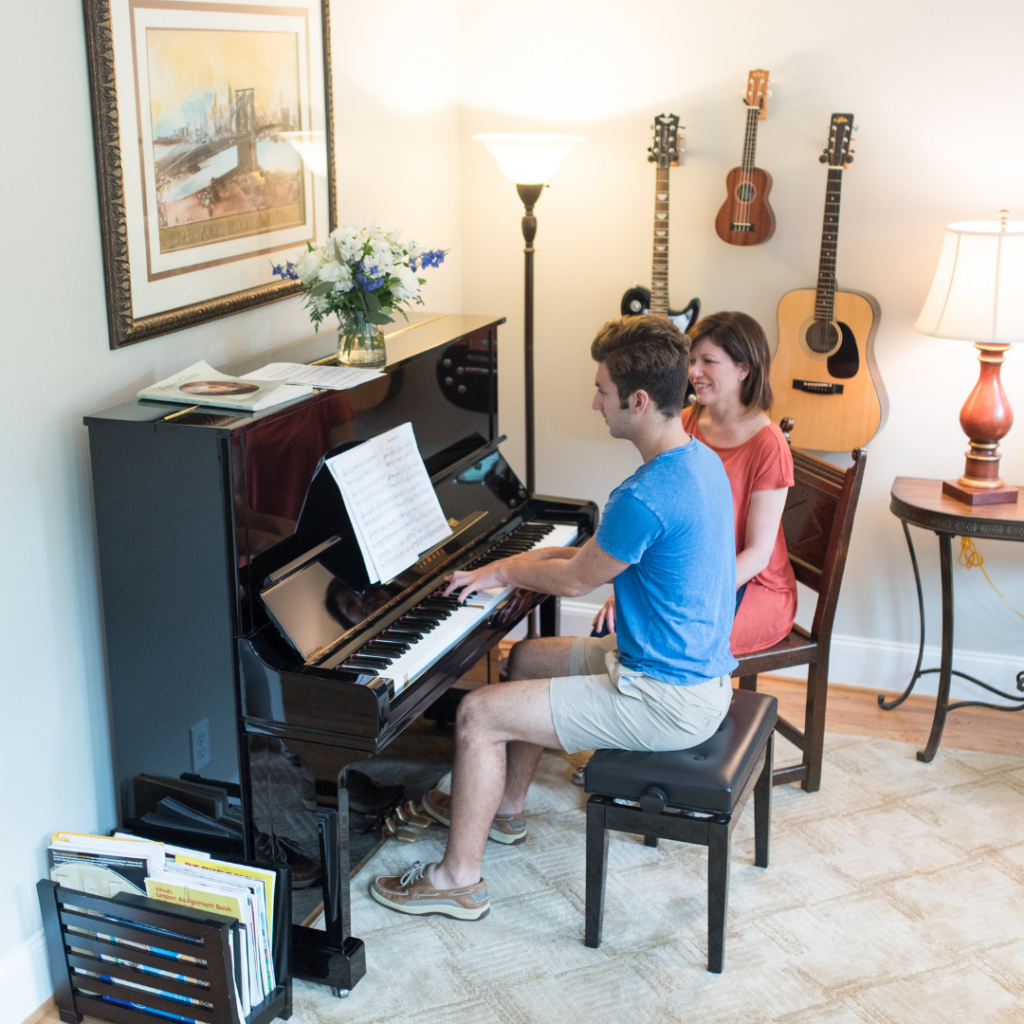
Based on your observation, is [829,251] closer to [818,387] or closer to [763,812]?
[818,387]

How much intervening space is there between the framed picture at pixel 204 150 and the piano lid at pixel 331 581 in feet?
1.63

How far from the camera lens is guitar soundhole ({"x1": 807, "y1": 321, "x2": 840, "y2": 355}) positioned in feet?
10.8

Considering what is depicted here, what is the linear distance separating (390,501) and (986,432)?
5.71 ft

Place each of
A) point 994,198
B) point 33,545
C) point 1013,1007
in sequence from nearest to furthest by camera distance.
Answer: point 33,545
point 1013,1007
point 994,198

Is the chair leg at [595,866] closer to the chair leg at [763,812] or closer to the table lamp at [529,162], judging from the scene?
the chair leg at [763,812]

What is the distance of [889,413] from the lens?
339cm

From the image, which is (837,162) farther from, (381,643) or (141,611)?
(141,611)

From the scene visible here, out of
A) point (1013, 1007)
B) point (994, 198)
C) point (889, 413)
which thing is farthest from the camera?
point (889, 413)

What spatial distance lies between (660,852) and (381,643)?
98 centimetres

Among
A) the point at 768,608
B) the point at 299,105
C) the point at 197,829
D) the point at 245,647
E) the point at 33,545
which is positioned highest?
the point at 299,105

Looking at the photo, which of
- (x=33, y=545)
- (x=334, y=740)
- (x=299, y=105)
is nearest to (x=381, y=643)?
(x=334, y=740)

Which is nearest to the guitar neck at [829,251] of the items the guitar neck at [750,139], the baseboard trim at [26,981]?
the guitar neck at [750,139]

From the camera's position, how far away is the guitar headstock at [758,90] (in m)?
3.21

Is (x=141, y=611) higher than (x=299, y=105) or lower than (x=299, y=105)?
lower
